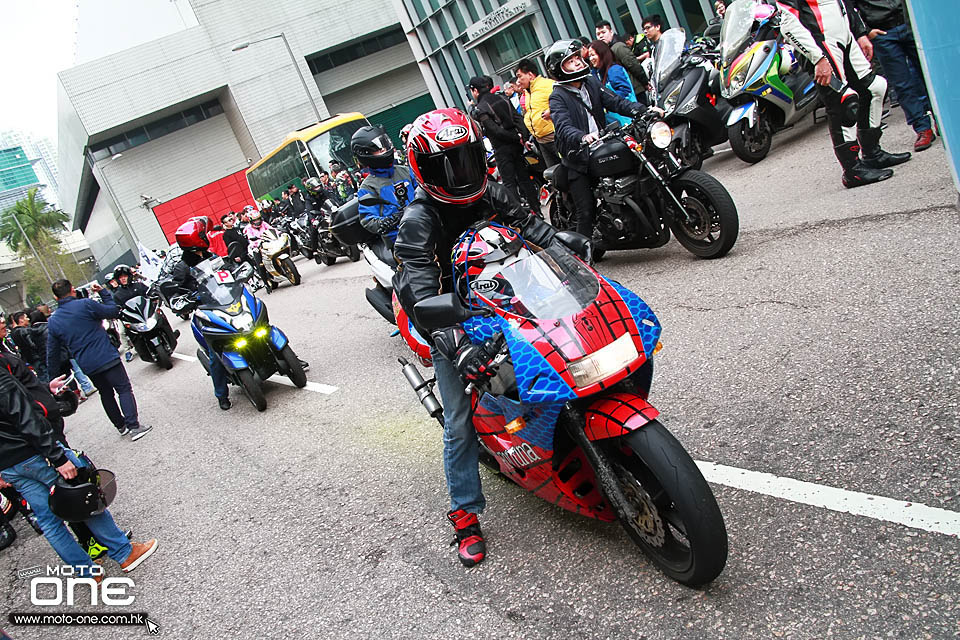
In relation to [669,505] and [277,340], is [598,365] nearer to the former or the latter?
[669,505]

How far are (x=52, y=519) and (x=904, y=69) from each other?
8.02 metres

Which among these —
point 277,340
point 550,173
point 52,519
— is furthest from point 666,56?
point 52,519

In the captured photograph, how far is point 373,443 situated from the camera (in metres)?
5.57

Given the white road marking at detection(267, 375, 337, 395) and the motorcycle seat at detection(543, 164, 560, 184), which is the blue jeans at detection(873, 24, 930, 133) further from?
the white road marking at detection(267, 375, 337, 395)

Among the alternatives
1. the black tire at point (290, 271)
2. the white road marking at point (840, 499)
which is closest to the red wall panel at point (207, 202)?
the black tire at point (290, 271)

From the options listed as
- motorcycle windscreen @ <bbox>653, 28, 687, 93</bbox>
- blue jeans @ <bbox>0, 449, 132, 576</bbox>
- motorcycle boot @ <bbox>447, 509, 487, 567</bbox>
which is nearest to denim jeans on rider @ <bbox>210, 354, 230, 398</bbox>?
blue jeans @ <bbox>0, 449, 132, 576</bbox>

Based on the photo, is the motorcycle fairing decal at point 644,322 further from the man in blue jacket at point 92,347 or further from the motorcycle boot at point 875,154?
the man in blue jacket at point 92,347

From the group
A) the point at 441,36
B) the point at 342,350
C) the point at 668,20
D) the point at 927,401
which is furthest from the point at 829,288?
the point at 441,36

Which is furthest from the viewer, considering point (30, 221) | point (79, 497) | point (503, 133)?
point (30, 221)

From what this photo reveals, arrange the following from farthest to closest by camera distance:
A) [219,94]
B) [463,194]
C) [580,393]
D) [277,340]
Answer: [219,94] → [277,340] → [463,194] → [580,393]

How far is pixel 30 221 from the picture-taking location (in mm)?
69000

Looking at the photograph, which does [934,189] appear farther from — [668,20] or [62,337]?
[668,20]

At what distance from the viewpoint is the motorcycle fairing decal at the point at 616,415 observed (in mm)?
2607

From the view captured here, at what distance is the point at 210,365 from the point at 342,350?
1.51 meters
